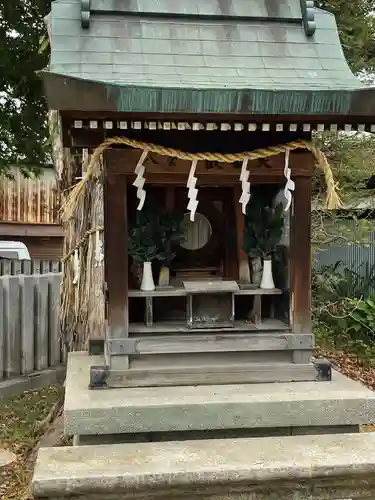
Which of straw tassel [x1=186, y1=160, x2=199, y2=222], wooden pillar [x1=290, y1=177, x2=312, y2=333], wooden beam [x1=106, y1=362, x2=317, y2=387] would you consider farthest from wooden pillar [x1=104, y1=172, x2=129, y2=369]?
wooden pillar [x1=290, y1=177, x2=312, y2=333]

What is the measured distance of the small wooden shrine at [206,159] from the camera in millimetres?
3557

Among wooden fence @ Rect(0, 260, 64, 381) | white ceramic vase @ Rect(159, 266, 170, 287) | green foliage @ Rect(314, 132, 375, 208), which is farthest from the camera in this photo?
green foliage @ Rect(314, 132, 375, 208)

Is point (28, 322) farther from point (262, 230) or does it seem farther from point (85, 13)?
point (85, 13)

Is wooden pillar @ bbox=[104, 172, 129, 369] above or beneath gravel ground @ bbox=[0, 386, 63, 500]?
above

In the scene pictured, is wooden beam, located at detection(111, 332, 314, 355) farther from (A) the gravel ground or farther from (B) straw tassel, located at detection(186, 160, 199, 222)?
(A) the gravel ground

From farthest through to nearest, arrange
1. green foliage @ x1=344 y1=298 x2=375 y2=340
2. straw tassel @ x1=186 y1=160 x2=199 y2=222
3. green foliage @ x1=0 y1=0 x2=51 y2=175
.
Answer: green foliage @ x1=344 y1=298 x2=375 y2=340, green foliage @ x1=0 y1=0 x2=51 y2=175, straw tassel @ x1=186 y1=160 x2=199 y2=222

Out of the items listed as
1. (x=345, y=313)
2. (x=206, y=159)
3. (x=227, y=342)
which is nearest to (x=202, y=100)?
(x=206, y=159)

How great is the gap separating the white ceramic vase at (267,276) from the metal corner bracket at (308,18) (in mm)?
1777

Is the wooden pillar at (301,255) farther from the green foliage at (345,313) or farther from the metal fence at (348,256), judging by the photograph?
the metal fence at (348,256)

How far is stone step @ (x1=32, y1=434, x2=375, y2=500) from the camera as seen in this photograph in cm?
315

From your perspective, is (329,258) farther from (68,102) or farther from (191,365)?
(68,102)

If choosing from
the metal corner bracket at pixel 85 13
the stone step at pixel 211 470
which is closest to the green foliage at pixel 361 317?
the stone step at pixel 211 470

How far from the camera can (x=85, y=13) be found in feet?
13.2

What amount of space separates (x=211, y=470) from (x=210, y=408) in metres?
0.45
